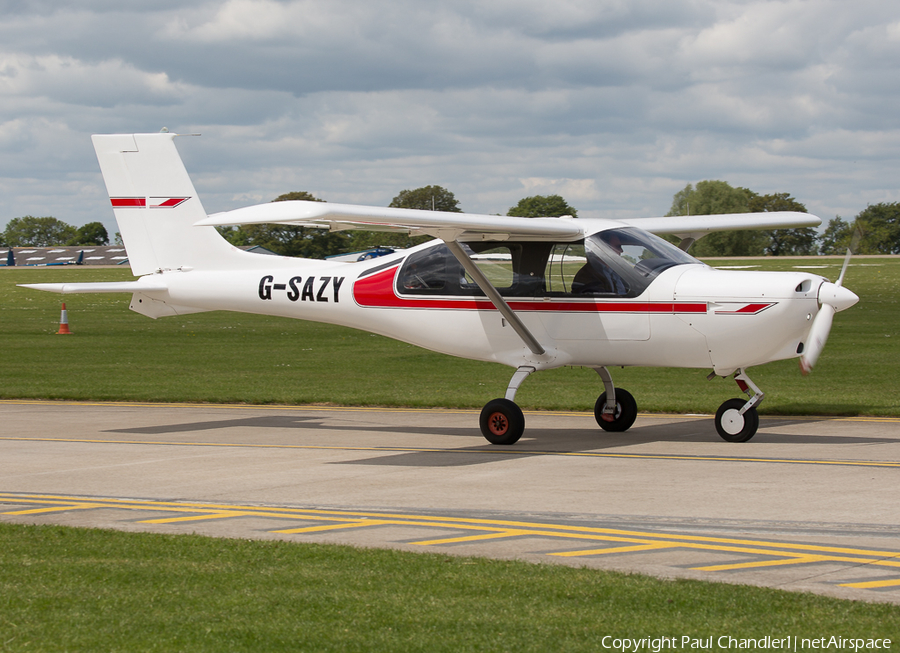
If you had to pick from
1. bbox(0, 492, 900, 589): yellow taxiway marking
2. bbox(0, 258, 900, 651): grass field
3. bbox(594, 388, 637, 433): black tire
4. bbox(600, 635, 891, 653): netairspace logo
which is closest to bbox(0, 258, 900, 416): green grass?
bbox(594, 388, 637, 433): black tire

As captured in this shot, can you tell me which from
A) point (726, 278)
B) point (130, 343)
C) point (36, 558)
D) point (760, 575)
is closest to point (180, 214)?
point (726, 278)

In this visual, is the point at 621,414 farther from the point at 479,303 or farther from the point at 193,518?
the point at 193,518

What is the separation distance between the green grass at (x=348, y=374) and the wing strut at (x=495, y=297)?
11.0ft

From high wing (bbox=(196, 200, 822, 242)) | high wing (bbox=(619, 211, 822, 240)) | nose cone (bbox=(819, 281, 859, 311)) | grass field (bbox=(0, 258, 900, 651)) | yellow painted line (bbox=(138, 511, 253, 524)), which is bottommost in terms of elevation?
yellow painted line (bbox=(138, 511, 253, 524))

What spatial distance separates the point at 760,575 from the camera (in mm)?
6633

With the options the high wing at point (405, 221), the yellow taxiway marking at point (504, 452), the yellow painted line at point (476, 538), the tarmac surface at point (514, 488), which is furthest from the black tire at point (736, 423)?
the yellow painted line at point (476, 538)

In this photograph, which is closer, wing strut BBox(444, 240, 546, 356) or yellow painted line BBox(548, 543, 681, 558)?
yellow painted line BBox(548, 543, 681, 558)

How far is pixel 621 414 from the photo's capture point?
13750 mm

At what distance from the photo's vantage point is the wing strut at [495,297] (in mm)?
12570

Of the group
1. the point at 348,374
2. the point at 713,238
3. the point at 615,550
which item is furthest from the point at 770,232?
the point at 615,550

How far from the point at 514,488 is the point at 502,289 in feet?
12.6

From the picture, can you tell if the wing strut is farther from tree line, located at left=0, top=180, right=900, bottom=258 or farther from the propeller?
tree line, located at left=0, top=180, right=900, bottom=258

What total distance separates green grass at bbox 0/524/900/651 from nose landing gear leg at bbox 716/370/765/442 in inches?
247

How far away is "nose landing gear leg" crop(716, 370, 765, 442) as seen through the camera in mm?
12406
